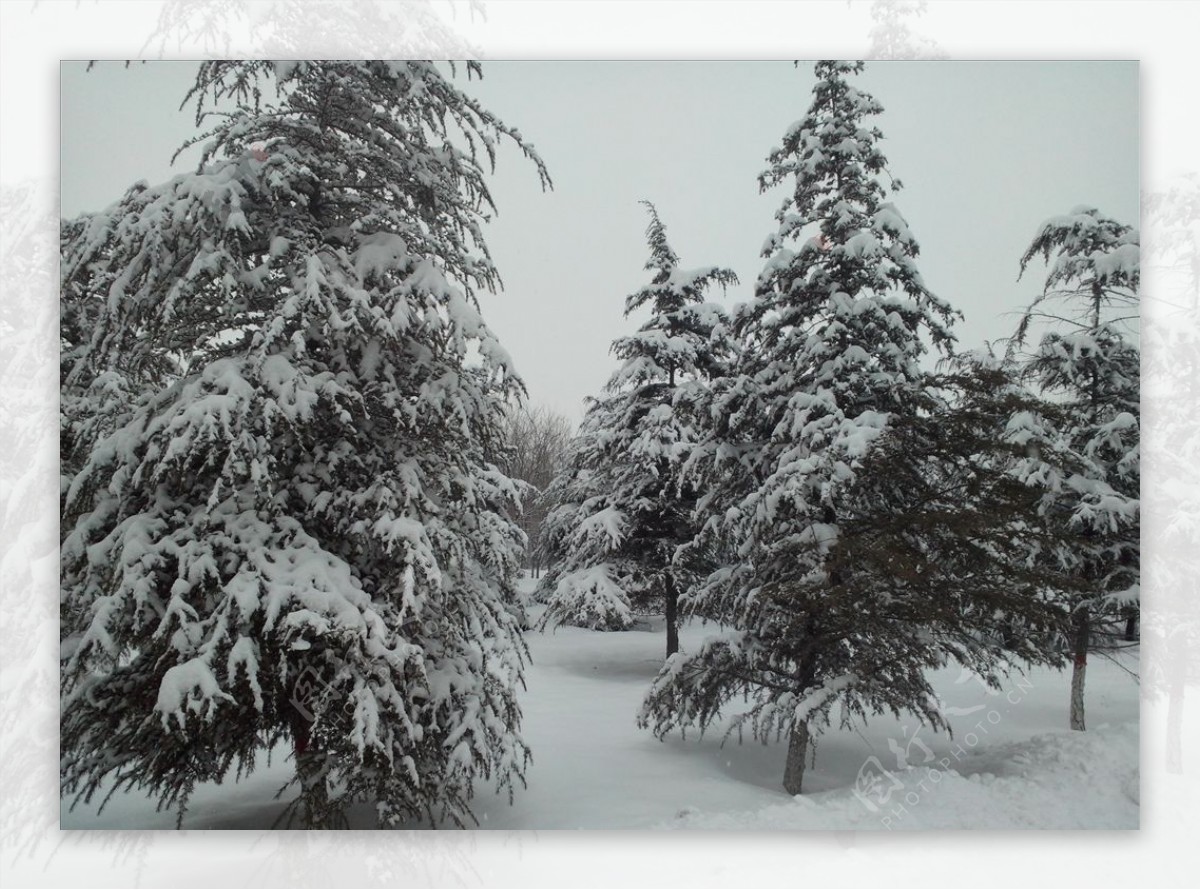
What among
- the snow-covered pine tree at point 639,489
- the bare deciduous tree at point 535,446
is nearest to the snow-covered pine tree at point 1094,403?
the snow-covered pine tree at point 639,489

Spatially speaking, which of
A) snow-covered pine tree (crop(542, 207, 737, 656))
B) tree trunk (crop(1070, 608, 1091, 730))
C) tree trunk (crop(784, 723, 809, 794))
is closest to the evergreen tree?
tree trunk (crop(784, 723, 809, 794))

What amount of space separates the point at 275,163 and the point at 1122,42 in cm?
578

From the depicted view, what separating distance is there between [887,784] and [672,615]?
392cm

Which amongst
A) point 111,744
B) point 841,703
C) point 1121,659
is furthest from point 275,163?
point 1121,659

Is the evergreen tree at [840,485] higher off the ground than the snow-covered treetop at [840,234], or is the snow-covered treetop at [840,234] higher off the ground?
the snow-covered treetop at [840,234]

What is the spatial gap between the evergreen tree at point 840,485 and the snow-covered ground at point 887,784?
26 centimetres

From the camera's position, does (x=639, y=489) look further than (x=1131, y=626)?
Yes

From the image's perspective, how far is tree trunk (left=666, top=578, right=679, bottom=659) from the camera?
9.03 m

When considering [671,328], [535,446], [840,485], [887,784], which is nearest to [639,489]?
[671,328]

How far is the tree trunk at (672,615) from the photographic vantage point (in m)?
9.03

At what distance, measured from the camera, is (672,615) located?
32.1 ft

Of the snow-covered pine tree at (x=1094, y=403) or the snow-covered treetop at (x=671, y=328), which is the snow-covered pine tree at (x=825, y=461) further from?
the snow-covered pine tree at (x=1094, y=403)

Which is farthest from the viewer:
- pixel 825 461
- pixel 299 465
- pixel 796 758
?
pixel 796 758

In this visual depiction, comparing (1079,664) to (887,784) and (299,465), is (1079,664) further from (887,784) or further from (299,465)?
(299,465)
